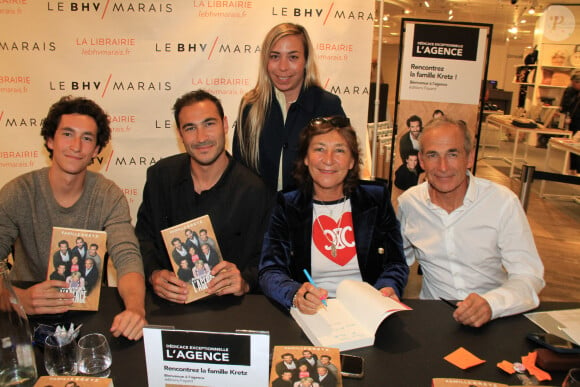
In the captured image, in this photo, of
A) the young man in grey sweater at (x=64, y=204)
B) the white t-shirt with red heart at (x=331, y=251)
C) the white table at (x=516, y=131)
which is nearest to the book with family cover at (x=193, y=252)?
the young man in grey sweater at (x=64, y=204)

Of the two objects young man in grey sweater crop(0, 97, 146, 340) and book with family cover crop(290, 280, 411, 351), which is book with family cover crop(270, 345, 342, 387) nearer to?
book with family cover crop(290, 280, 411, 351)

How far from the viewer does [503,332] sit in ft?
4.96

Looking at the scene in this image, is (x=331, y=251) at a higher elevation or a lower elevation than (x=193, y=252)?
lower

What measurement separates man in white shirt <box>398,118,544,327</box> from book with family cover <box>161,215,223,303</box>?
1.06 metres

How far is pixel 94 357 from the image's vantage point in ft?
4.14

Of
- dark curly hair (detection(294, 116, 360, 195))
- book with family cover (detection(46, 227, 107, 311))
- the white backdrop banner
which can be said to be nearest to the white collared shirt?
dark curly hair (detection(294, 116, 360, 195))

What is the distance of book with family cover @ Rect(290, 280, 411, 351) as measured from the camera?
139 cm

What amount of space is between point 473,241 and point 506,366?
84cm

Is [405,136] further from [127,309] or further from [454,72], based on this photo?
[127,309]

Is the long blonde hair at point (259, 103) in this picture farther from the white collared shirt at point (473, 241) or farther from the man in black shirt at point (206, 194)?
the white collared shirt at point (473, 241)

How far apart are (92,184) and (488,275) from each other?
6.44ft

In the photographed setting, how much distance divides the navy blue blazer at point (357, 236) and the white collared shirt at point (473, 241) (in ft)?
0.59

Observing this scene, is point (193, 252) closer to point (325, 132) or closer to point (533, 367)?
point (325, 132)

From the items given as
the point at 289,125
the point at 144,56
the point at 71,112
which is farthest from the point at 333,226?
the point at 144,56
